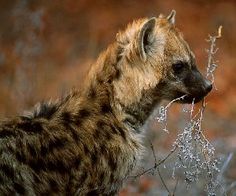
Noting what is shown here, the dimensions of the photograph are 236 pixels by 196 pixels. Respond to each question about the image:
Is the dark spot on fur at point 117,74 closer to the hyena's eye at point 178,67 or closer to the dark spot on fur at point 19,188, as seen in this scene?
the hyena's eye at point 178,67

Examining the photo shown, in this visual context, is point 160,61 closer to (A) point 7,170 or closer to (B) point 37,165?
(B) point 37,165

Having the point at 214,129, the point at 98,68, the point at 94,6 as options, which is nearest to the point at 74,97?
the point at 98,68

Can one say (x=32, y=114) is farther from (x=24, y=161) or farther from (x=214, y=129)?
(x=214, y=129)

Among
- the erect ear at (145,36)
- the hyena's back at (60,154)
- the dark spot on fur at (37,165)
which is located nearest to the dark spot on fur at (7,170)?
the hyena's back at (60,154)

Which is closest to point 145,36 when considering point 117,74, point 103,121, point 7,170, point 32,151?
point 117,74

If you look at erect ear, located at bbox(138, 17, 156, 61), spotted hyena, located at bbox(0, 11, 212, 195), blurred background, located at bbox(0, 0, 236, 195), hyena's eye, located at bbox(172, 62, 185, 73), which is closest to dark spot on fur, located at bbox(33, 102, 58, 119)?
spotted hyena, located at bbox(0, 11, 212, 195)

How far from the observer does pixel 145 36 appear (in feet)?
16.4

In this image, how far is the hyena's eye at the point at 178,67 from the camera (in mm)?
5055

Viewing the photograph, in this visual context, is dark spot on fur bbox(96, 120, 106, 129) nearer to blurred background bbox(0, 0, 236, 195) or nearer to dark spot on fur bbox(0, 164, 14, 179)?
dark spot on fur bbox(0, 164, 14, 179)

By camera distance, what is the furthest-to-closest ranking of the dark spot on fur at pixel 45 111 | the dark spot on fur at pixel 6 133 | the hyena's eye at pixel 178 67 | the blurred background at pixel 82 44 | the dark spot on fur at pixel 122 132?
1. the blurred background at pixel 82 44
2. the hyena's eye at pixel 178 67
3. the dark spot on fur at pixel 122 132
4. the dark spot on fur at pixel 45 111
5. the dark spot on fur at pixel 6 133

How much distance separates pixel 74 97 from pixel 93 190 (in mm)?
549

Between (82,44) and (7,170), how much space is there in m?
6.82

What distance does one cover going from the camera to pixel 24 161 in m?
4.34

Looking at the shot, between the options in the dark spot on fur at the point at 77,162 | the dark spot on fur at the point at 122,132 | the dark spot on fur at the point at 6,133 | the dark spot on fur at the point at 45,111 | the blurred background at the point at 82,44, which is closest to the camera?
the dark spot on fur at the point at 6,133
